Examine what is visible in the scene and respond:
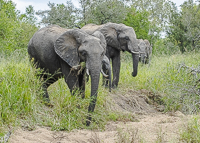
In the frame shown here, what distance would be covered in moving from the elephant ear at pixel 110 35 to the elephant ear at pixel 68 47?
2978 millimetres

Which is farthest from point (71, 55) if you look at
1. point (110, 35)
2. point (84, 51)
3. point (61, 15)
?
point (61, 15)

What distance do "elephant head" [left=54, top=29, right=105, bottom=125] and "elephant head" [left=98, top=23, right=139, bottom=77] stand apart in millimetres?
2874

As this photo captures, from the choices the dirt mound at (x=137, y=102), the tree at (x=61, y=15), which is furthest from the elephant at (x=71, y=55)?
the tree at (x=61, y=15)

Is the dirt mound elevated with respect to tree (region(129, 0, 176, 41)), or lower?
lower

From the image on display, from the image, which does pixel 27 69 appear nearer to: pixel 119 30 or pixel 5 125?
pixel 5 125

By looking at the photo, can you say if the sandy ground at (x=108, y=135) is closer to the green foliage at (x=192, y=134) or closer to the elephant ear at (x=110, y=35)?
the green foliage at (x=192, y=134)

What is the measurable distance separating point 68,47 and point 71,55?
0.19 meters

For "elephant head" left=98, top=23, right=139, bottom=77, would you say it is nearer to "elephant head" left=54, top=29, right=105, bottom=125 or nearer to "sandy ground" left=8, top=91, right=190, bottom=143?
"elephant head" left=54, top=29, right=105, bottom=125

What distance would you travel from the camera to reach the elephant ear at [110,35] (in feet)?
28.8

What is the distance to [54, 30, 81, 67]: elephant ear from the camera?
5.78 metres

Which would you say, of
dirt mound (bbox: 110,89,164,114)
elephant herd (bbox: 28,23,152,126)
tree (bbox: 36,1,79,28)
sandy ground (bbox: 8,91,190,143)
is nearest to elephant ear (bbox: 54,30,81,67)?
elephant herd (bbox: 28,23,152,126)

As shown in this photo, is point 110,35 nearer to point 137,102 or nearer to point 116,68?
point 116,68

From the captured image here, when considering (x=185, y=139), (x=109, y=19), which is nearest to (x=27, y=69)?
(x=185, y=139)

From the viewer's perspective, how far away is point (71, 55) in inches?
229
